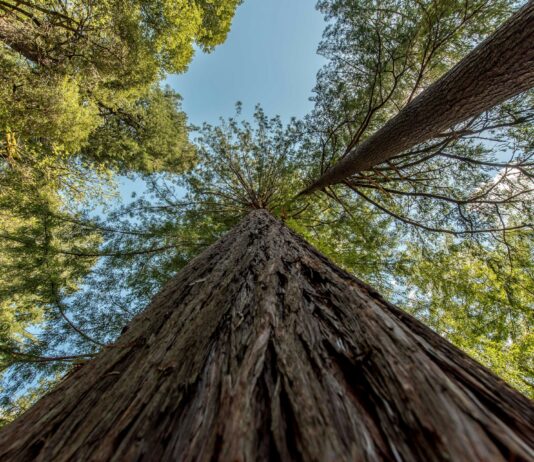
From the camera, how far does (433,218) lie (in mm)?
5355

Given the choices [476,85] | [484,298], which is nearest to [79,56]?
[476,85]

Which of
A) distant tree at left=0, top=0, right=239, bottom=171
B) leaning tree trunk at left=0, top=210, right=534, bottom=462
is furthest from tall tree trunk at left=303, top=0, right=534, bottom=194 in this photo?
distant tree at left=0, top=0, right=239, bottom=171

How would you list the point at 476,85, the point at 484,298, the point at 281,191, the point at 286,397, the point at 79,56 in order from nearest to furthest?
1. the point at 286,397
2. the point at 476,85
3. the point at 484,298
4. the point at 79,56
5. the point at 281,191

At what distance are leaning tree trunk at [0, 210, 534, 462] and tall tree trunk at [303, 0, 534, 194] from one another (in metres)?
2.49

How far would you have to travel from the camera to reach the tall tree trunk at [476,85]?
6.85ft

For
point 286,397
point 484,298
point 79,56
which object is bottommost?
point 286,397

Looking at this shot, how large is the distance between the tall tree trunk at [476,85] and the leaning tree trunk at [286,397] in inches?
98.2

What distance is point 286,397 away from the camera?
0.57 m

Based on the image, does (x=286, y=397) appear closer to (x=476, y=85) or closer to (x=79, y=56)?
(x=476, y=85)

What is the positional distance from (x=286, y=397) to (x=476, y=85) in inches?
123

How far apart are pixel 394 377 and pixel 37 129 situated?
644 centimetres

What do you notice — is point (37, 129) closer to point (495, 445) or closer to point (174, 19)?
point (174, 19)

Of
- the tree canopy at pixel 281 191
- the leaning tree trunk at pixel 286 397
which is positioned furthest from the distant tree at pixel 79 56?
the leaning tree trunk at pixel 286 397

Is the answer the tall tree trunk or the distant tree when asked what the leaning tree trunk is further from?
the distant tree
